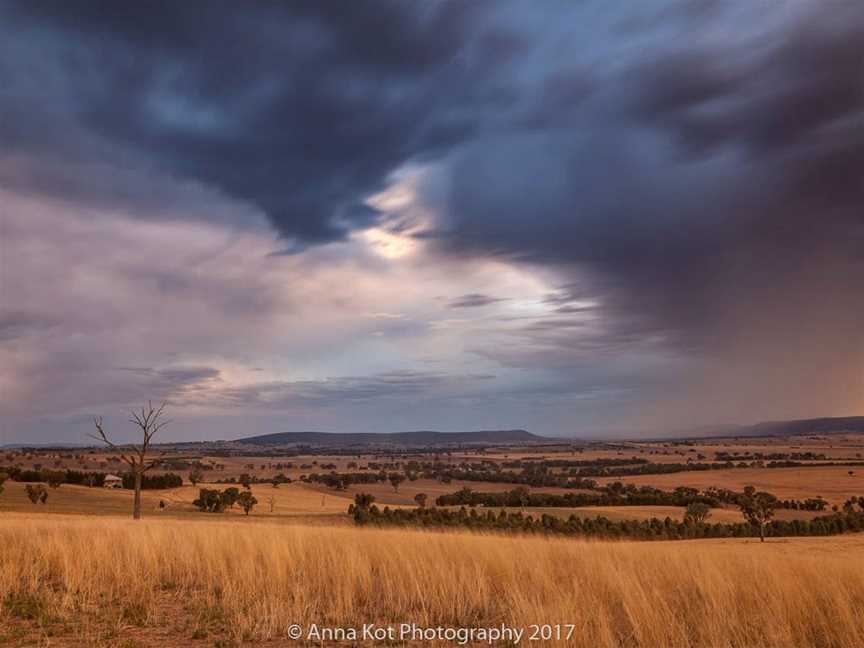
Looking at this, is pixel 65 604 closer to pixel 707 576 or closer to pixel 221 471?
pixel 707 576

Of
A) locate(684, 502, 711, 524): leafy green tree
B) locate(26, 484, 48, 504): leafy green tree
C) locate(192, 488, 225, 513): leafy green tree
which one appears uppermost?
locate(26, 484, 48, 504): leafy green tree

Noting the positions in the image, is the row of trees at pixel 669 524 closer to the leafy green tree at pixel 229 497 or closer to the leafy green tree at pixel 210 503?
the leafy green tree at pixel 210 503

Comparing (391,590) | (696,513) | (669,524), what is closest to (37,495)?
(669,524)

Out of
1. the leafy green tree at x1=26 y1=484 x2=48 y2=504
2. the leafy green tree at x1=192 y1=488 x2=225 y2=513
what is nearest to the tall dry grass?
the leafy green tree at x1=26 y1=484 x2=48 y2=504

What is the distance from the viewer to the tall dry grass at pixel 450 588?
7.34 m

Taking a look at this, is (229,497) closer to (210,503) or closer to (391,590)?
(210,503)

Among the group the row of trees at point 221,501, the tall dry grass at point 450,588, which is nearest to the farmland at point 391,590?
the tall dry grass at point 450,588

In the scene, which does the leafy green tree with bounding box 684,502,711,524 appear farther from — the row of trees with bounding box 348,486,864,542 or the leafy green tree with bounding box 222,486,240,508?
the leafy green tree with bounding box 222,486,240,508

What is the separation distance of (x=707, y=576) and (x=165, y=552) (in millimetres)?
9068

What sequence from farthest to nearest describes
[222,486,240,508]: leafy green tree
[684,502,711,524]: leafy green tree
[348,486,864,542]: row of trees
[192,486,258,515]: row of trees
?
[222,486,240,508]: leafy green tree → [192,486,258,515]: row of trees → [684,502,711,524]: leafy green tree → [348,486,864,542]: row of trees

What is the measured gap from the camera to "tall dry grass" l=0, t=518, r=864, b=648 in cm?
734

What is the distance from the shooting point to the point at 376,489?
106 m

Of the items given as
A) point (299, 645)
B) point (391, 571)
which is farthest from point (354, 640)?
point (391, 571)

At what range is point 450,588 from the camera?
353 inches
